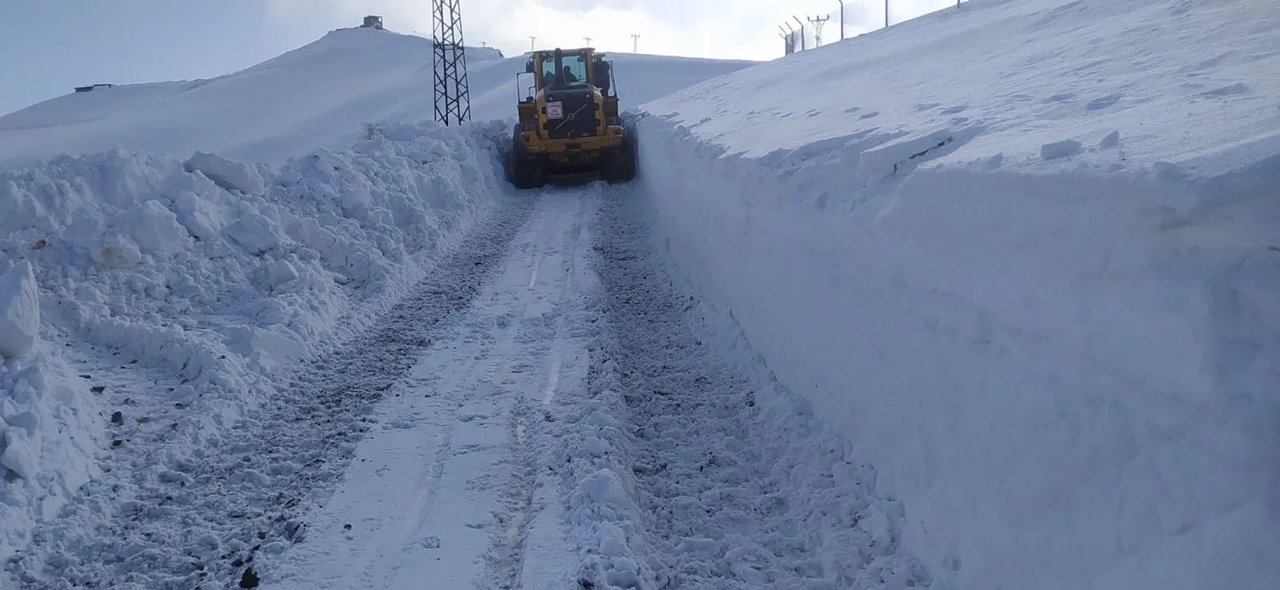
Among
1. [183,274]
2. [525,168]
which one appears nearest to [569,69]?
[525,168]

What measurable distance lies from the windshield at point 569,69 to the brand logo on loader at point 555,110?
2189 mm

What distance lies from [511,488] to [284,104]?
55061 millimetres

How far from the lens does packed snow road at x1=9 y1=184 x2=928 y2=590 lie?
3881 millimetres

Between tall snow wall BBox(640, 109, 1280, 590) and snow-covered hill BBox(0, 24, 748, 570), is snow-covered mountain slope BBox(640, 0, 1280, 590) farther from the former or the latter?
snow-covered hill BBox(0, 24, 748, 570)

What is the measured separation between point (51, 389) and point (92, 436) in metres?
0.35

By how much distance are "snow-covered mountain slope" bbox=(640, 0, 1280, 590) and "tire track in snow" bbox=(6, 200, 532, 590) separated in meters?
2.86

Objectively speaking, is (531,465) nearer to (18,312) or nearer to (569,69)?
(18,312)

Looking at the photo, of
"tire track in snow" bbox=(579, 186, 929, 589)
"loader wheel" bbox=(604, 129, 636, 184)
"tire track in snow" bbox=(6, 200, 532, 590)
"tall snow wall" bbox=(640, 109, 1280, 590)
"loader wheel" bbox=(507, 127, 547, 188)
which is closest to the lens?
"tall snow wall" bbox=(640, 109, 1280, 590)

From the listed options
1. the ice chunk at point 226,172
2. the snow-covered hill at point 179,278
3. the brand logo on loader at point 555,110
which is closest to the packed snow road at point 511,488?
the snow-covered hill at point 179,278

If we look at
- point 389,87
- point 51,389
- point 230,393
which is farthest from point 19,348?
point 389,87

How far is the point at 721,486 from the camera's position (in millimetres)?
4621

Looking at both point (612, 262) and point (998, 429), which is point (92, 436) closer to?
point (998, 429)

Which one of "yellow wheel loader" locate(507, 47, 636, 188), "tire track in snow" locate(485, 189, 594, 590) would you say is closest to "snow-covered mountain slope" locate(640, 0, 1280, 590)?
"tire track in snow" locate(485, 189, 594, 590)

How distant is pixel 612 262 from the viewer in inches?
389
